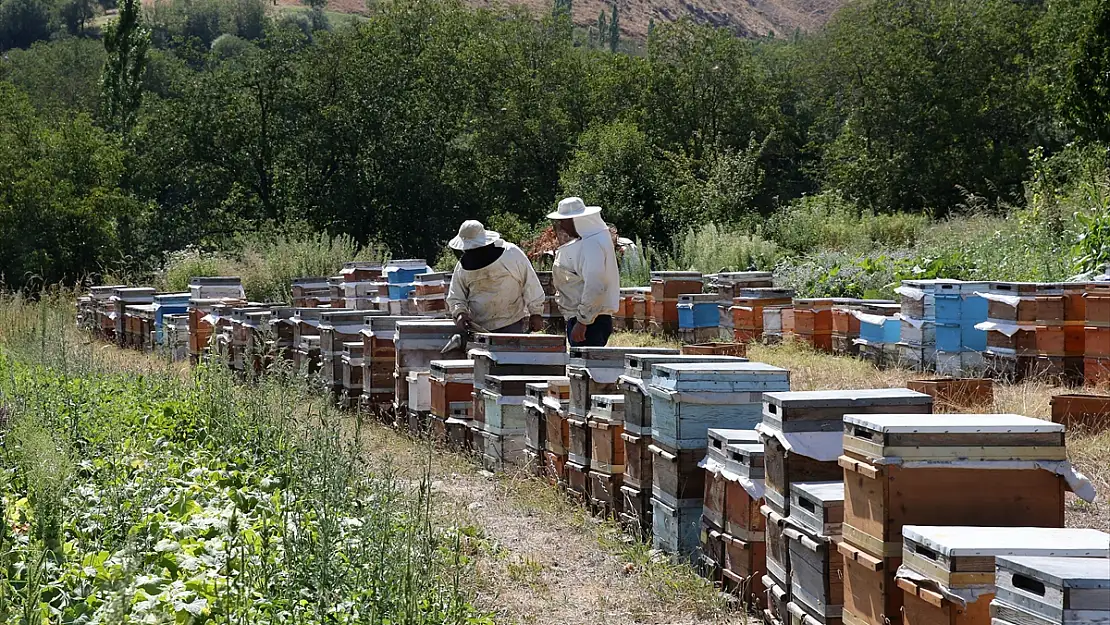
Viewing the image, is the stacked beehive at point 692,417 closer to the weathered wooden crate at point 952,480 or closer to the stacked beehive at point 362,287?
the weathered wooden crate at point 952,480

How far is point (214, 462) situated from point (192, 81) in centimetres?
2652

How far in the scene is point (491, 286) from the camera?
10250 millimetres

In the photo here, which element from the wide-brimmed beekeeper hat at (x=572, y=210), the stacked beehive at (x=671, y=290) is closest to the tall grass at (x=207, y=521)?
the wide-brimmed beekeeper hat at (x=572, y=210)

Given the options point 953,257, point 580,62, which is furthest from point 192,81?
point 953,257

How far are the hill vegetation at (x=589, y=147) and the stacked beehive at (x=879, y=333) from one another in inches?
108

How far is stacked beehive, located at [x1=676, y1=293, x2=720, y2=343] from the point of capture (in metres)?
15.1

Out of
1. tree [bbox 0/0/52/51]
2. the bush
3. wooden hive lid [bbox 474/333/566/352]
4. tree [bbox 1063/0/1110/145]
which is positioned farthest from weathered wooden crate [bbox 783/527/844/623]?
tree [bbox 0/0/52/51]

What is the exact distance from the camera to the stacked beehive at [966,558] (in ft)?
10.9

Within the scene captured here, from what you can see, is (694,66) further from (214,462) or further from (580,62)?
(214,462)

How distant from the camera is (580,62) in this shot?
40875 mm

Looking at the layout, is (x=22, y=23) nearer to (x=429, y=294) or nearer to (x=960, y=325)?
(x=429, y=294)

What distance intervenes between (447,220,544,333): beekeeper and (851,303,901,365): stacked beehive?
389 centimetres

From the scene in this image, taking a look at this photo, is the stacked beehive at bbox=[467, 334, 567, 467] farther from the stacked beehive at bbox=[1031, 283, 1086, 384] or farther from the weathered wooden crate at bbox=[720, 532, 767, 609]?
the stacked beehive at bbox=[1031, 283, 1086, 384]

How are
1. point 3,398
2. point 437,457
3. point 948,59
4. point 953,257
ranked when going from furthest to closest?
A: 1. point 948,59
2. point 953,257
3. point 437,457
4. point 3,398
